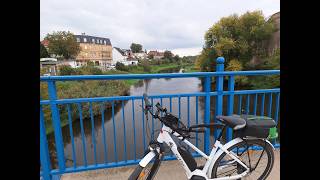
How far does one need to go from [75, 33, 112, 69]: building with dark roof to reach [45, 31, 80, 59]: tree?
993 cm

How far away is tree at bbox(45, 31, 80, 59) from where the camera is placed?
37.8 metres

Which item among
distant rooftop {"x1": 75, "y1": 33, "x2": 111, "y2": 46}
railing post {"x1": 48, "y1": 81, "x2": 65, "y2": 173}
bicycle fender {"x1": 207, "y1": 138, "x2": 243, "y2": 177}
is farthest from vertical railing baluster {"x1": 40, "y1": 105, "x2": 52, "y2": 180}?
distant rooftop {"x1": 75, "y1": 33, "x2": 111, "y2": 46}

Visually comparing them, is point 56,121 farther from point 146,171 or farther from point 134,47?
point 134,47

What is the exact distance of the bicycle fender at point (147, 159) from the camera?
5.49 feet

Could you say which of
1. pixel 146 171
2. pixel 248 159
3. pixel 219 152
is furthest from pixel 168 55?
pixel 146 171

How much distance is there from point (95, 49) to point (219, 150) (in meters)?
58.0

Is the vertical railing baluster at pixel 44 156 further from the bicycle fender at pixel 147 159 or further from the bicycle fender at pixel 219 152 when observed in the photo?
the bicycle fender at pixel 219 152

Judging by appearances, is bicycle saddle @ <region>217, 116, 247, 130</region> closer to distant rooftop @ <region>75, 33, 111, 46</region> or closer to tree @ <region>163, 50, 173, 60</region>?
distant rooftop @ <region>75, 33, 111, 46</region>

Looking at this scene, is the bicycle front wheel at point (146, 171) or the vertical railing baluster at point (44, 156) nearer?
the bicycle front wheel at point (146, 171)

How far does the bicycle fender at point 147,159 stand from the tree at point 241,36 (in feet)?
75.8

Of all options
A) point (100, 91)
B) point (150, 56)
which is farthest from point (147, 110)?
point (150, 56)

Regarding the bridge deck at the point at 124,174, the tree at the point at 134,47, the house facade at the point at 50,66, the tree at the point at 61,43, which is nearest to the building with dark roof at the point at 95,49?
the tree at the point at 61,43
